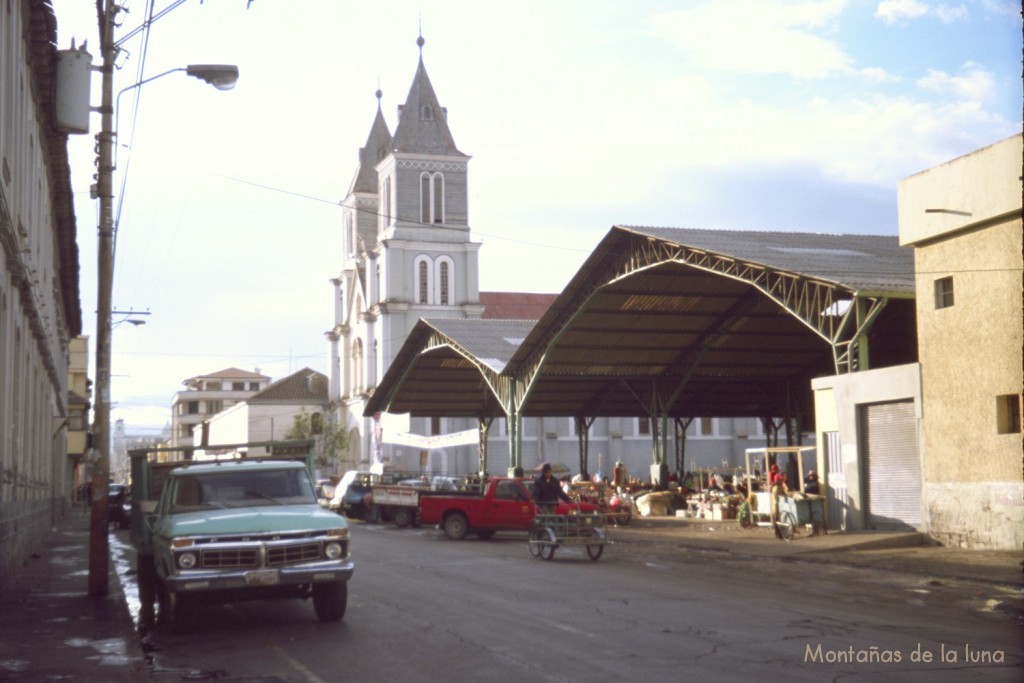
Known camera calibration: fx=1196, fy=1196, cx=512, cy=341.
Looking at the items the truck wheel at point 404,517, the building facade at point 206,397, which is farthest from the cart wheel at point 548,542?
the building facade at point 206,397

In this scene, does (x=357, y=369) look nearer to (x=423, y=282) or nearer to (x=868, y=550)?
(x=423, y=282)

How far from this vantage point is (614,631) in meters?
13.0

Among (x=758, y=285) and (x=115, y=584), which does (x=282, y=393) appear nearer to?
(x=758, y=285)

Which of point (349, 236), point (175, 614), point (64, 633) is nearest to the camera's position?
point (175, 614)

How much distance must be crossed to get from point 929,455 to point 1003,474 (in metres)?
2.41

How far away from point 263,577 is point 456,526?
2045cm

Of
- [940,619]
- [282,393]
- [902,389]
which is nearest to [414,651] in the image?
[940,619]

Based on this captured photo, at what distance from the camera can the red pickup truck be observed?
3250cm

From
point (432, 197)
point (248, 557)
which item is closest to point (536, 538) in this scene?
point (248, 557)

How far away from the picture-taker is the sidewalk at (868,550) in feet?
68.4

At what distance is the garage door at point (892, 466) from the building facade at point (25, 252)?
1885 centimetres

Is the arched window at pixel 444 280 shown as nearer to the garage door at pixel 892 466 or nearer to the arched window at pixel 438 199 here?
the arched window at pixel 438 199

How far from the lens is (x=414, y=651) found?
11.7 meters

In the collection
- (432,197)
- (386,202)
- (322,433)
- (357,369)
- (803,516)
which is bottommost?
(803,516)
